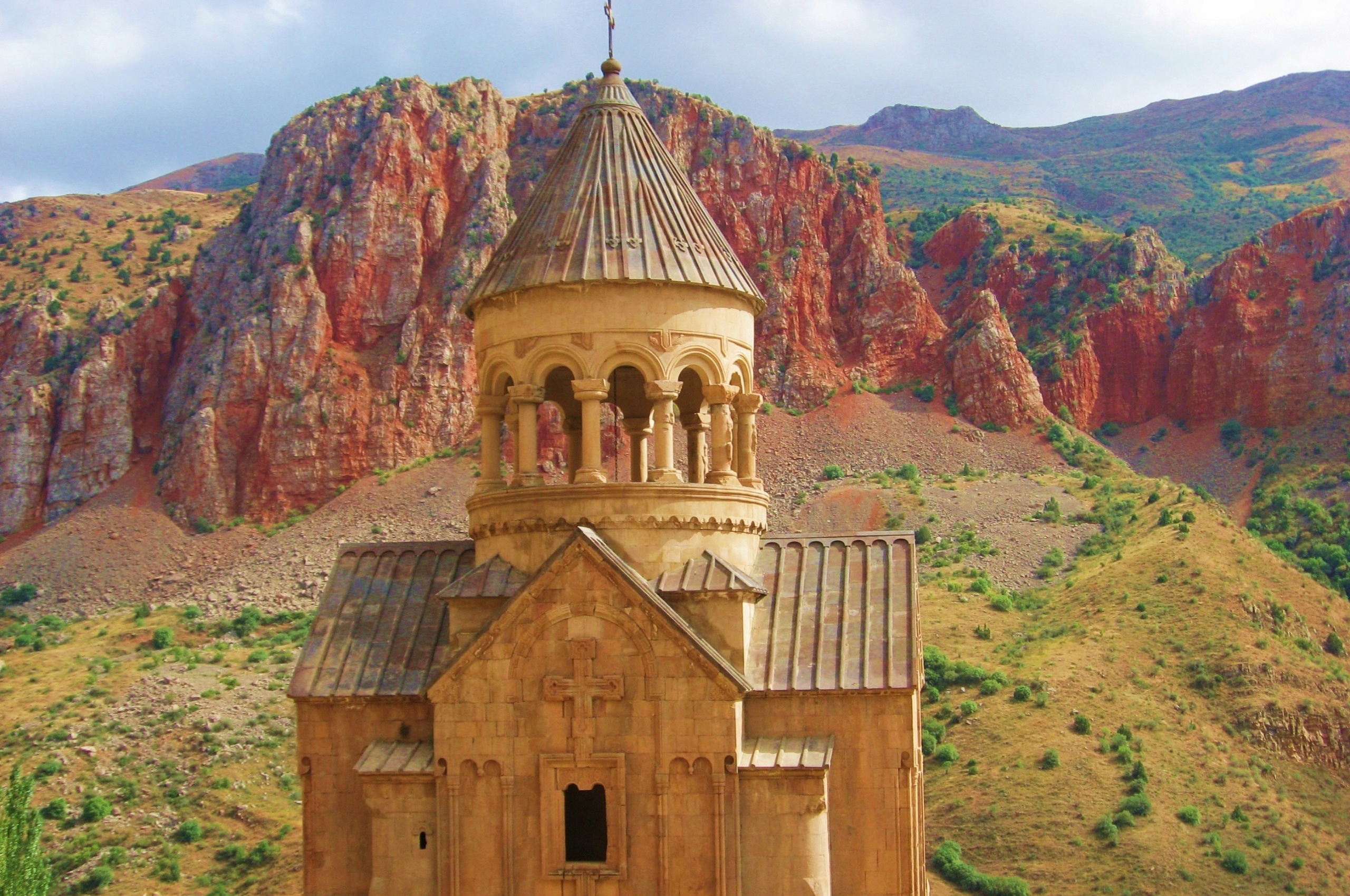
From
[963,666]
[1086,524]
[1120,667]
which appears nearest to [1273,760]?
[1120,667]

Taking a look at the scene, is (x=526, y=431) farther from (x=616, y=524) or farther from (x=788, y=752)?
(x=788, y=752)

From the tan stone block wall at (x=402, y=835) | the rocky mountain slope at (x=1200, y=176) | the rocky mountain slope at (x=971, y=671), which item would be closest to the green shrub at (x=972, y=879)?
the rocky mountain slope at (x=971, y=671)

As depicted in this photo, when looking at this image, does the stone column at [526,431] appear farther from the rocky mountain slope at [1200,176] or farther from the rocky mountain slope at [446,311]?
the rocky mountain slope at [1200,176]

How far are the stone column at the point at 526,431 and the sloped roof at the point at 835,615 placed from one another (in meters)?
3.09

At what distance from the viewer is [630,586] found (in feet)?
60.3

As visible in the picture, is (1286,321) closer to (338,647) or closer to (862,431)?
(862,431)

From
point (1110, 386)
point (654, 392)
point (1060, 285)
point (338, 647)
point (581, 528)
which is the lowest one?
point (338, 647)

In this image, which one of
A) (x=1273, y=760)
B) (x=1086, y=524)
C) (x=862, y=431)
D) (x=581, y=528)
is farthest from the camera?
(x=862, y=431)

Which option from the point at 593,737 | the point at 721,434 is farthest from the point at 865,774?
the point at 721,434

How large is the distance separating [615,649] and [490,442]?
4.17 metres

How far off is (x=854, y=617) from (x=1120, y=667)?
48894 mm

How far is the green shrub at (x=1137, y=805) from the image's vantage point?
54125 mm

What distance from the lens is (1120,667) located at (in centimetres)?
6556

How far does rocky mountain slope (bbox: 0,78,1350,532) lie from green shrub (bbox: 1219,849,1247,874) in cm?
6286
